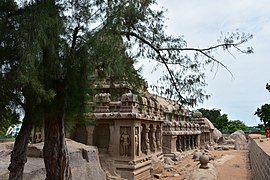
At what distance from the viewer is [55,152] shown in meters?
5.00

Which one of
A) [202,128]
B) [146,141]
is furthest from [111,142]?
[202,128]

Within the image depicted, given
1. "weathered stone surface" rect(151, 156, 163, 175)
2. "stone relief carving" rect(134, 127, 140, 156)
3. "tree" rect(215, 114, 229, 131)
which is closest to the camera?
"stone relief carving" rect(134, 127, 140, 156)

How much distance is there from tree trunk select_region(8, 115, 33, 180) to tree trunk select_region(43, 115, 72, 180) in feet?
1.06

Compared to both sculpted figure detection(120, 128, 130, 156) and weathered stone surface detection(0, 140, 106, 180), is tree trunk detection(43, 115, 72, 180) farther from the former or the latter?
sculpted figure detection(120, 128, 130, 156)

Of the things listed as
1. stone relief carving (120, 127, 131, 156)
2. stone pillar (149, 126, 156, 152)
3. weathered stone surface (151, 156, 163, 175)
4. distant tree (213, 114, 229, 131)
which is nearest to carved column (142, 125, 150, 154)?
weathered stone surface (151, 156, 163, 175)

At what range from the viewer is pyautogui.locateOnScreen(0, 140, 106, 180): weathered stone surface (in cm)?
578

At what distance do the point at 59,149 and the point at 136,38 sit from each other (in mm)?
2354

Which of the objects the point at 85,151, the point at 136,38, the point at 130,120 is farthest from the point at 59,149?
the point at 130,120

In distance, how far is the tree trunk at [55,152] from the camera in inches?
196

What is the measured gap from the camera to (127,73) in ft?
15.8

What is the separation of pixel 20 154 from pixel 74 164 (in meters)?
2.56

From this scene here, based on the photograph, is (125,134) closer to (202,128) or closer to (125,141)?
(125,141)

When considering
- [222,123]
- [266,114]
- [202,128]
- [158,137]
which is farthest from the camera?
[222,123]

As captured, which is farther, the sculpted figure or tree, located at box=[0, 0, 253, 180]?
the sculpted figure
